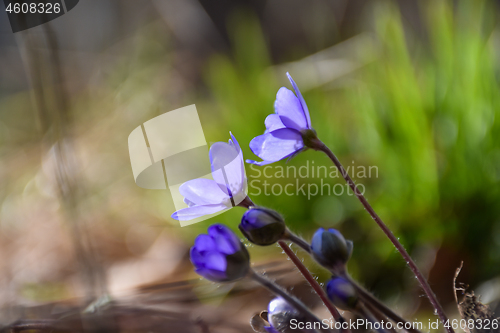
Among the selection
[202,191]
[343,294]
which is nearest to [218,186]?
[202,191]

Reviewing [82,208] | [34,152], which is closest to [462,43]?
[82,208]

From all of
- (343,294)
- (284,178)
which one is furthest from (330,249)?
(284,178)

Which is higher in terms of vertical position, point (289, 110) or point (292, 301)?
point (289, 110)

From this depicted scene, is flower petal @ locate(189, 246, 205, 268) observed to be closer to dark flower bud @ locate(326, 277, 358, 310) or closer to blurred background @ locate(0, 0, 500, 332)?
dark flower bud @ locate(326, 277, 358, 310)

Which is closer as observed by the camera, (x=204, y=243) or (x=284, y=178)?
(x=204, y=243)

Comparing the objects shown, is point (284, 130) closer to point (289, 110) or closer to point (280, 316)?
point (289, 110)

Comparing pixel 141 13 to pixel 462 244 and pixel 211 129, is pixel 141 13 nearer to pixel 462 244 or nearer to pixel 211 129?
pixel 211 129
